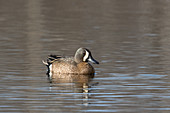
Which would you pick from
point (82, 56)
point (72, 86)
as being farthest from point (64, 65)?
point (72, 86)

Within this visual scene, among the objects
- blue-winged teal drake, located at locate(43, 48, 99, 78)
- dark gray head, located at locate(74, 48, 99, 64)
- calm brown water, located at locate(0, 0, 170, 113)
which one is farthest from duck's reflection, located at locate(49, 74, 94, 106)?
dark gray head, located at locate(74, 48, 99, 64)

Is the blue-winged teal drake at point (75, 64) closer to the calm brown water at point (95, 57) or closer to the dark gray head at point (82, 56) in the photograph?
the dark gray head at point (82, 56)

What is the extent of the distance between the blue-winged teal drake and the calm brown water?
14.3 inches

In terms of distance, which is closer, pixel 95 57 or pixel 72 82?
pixel 72 82

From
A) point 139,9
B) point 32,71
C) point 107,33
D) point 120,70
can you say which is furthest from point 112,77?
point 139,9

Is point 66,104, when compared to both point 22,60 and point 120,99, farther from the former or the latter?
point 22,60

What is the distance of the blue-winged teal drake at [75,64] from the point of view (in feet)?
52.0

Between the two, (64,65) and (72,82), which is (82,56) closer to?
(64,65)

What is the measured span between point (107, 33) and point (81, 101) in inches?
539

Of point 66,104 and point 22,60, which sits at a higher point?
point 22,60

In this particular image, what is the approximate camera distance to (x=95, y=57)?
18.4 metres

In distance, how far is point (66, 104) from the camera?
37.3ft

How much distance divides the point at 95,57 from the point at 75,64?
2.51 metres

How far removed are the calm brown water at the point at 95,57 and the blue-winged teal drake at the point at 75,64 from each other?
1.19 ft
